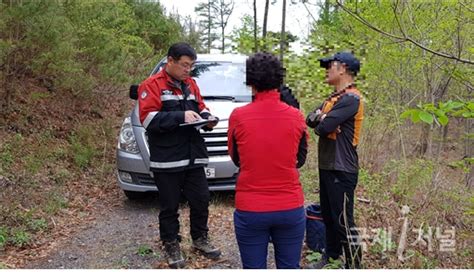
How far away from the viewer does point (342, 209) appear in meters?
3.52

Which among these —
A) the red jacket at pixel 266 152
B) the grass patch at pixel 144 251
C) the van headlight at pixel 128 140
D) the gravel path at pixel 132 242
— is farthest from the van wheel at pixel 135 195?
the red jacket at pixel 266 152

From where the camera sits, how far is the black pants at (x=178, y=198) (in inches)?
151

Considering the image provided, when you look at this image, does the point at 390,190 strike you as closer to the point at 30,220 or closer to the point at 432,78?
the point at 30,220

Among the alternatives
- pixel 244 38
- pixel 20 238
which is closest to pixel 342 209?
pixel 20 238

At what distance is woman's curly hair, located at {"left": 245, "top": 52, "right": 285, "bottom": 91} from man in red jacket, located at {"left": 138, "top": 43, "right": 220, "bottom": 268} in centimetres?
115

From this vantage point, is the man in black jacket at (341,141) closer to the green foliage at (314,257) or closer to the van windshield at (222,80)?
the green foliage at (314,257)

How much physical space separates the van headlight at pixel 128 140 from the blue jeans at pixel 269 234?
2.89 m

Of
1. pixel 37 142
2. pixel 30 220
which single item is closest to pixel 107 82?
pixel 37 142

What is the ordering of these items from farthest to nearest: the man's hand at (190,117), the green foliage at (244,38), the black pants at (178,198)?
the green foliage at (244,38), the black pants at (178,198), the man's hand at (190,117)

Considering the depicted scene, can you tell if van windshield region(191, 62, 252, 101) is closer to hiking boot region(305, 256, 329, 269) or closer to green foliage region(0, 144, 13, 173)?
hiking boot region(305, 256, 329, 269)

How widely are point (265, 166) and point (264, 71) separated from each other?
550 millimetres

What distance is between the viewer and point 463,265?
15.4ft

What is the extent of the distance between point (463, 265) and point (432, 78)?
7260mm

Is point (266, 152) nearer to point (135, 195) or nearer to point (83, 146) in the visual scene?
point (135, 195)
